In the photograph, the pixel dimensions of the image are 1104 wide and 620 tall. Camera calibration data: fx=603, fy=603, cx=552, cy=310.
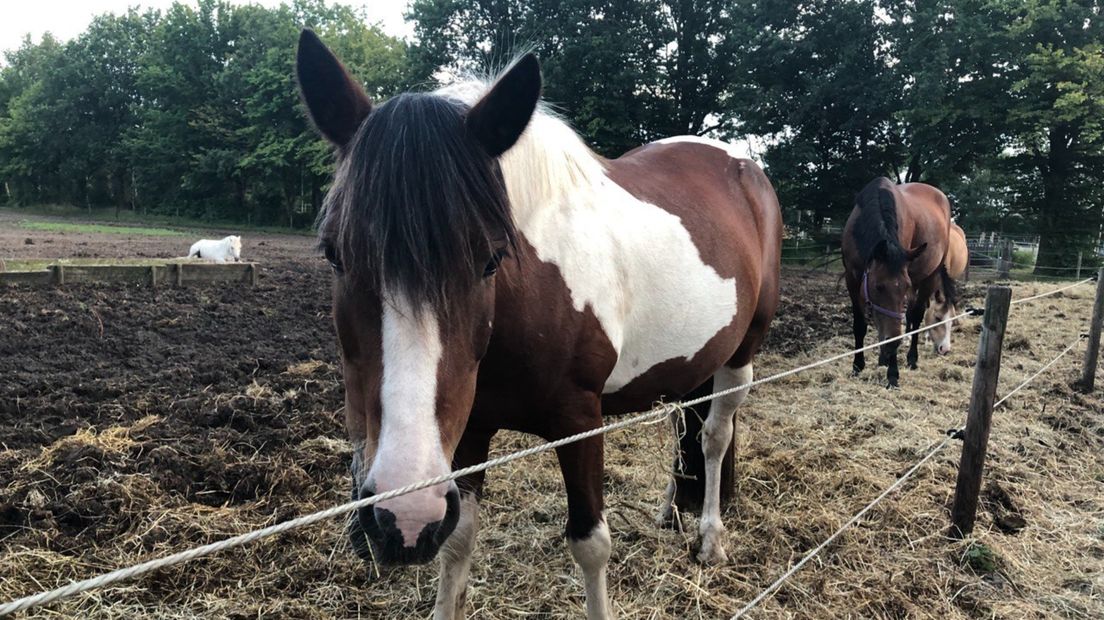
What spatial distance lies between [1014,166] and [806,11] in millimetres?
8905

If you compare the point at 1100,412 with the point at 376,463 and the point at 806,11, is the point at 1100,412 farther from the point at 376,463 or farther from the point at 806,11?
the point at 806,11

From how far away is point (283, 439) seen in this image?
4008mm

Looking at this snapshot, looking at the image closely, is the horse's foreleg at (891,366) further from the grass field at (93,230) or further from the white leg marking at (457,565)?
the grass field at (93,230)

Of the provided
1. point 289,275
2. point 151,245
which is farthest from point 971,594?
point 151,245

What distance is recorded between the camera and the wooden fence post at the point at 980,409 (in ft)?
9.88

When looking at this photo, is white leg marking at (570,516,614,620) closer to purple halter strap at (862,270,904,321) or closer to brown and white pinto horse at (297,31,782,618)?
brown and white pinto horse at (297,31,782,618)

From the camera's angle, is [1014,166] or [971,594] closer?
[971,594]

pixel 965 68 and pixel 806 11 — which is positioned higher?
pixel 806 11

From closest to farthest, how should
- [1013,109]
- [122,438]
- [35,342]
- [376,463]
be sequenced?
[376,463] → [122,438] → [35,342] → [1013,109]

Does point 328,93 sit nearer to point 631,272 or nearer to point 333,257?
point 333,257

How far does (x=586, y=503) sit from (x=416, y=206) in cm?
123

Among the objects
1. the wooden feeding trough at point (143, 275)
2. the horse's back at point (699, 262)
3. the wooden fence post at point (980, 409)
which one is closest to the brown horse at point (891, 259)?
the wooden fence post at point (980, 409)

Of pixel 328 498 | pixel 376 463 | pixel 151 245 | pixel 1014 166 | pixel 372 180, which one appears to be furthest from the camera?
pixel 1014 166

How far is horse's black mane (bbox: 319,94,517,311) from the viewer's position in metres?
1.35
